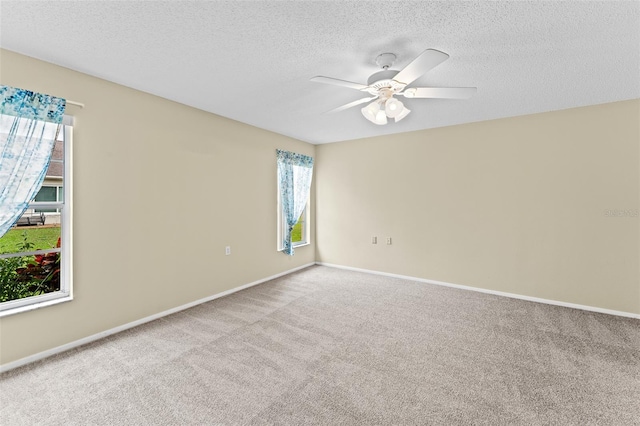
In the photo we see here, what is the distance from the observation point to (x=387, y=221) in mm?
4652

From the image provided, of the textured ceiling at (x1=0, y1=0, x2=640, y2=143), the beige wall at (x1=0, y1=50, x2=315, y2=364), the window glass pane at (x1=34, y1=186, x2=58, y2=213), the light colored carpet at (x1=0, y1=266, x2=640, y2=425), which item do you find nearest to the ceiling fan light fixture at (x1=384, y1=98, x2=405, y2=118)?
the textured ceiling at (x1=0, y1=0, x2=640, y2=143)

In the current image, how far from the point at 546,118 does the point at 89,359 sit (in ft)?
17.8

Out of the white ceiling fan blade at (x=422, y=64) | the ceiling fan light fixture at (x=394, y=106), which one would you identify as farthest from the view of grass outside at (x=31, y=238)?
the white ceiling fan blade at (x=422, y=64)

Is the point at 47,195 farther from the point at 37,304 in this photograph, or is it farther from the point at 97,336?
the point at 97,336

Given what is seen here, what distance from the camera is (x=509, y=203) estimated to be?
3.69m

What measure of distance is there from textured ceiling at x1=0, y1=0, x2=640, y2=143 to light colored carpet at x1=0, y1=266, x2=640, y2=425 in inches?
91.8

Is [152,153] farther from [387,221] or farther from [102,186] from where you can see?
[387,221]

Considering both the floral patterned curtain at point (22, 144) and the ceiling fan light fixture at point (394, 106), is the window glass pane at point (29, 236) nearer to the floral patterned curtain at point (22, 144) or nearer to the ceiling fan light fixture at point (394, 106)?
the floral patterned curtain at point (22, 144)

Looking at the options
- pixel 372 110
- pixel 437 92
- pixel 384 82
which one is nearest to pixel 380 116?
pixel 372 110

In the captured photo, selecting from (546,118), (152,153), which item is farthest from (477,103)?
(152,153)

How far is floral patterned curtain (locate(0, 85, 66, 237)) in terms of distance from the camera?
204cm

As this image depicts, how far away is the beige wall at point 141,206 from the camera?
2.33 m

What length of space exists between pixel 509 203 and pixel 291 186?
3.21 m

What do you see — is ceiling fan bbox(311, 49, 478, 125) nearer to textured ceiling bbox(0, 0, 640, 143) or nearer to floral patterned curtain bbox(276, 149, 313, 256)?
textured ceiling bbox(0, 0, 640, 143)
